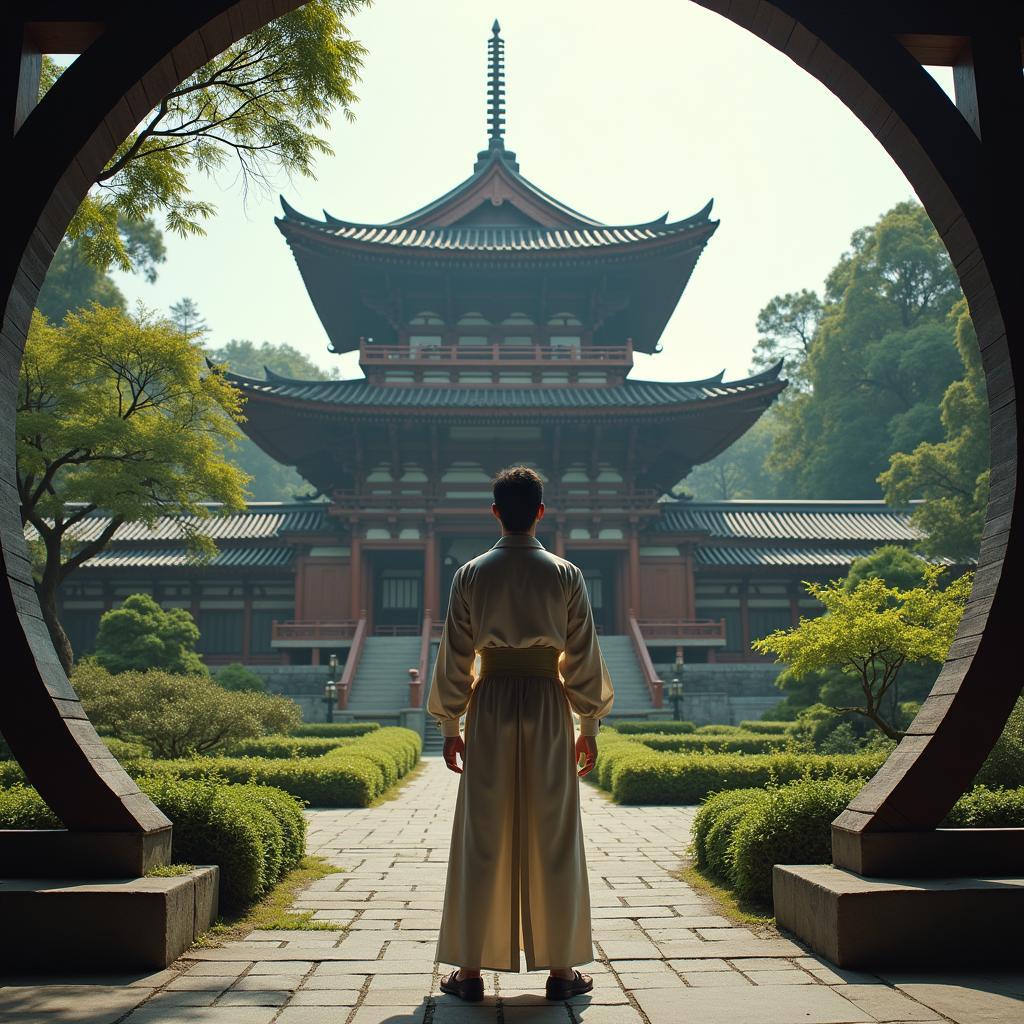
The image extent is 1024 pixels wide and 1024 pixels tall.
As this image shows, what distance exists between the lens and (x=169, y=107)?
25.7 feet

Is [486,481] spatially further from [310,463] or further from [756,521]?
[756,521]

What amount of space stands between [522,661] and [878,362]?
124 ft

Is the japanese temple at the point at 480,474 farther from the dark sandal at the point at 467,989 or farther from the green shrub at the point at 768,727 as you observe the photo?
the dark sandal at the point at 467,989

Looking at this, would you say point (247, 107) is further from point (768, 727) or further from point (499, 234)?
point (499, 234)

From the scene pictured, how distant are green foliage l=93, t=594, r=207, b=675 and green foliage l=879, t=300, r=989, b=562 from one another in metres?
15.6

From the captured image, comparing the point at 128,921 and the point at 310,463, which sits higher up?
the point at 310,463

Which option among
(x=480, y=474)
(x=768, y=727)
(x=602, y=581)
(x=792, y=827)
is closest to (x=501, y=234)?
(x=480, y=474)

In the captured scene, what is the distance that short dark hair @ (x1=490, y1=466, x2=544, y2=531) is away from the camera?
375 cm

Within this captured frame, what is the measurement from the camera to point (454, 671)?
3670mm

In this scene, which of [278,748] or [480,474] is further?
[480,474]

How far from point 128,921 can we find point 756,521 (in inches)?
944

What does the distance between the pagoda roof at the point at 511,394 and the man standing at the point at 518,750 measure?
19.0 meters

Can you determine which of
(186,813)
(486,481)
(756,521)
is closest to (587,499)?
(486,481)

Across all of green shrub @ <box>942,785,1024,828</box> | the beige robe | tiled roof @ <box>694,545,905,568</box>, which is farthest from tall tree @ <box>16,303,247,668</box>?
tiled roof @ <box>694,545,905,568</box>
